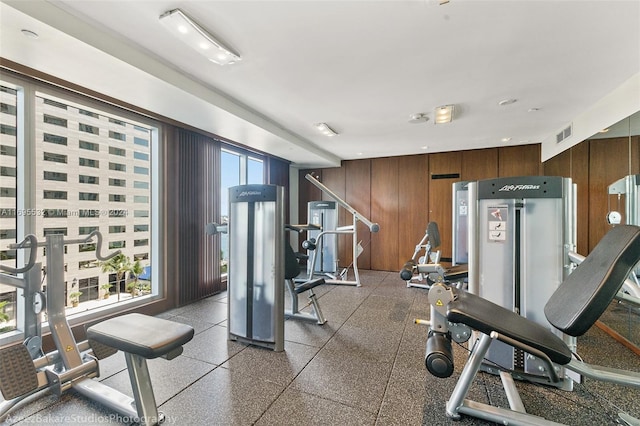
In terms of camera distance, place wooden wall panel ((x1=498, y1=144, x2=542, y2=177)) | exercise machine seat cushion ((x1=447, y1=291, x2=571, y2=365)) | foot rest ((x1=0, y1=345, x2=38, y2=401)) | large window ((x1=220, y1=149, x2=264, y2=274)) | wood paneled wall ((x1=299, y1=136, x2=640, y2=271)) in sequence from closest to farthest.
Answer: exercise machine seat cushion ((x1=447, y1=291, x2=571, y2=365)), foot rest ((x1=0, y1=345, x2=38, y2=401)), large window ((x1=220, y1=149, x2=264, y2=274)), wood paneled wall ((x1=299, y1=136, x2=640, y2=271)), wooden wall panel ((x1=498, y1=144, x2=542, y2=177))

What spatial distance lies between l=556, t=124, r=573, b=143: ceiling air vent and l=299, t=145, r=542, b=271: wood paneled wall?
3.17 feet

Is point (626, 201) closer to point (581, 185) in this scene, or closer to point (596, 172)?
point (596, 172)

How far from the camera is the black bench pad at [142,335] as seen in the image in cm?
140

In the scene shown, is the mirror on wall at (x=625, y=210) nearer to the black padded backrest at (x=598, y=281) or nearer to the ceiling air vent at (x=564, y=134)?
the ceiling air vent at (x=564, y=134)

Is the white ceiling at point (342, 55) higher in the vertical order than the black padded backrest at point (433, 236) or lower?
higher

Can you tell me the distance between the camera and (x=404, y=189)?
624 cm

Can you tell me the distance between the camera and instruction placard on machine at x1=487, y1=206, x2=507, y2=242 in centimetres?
212

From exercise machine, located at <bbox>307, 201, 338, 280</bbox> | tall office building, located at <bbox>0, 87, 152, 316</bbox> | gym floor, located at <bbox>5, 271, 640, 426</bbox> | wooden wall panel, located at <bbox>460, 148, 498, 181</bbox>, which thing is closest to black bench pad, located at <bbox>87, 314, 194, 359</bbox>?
gym floor, located at <bbox>5, 271, 640, 426</bbox>

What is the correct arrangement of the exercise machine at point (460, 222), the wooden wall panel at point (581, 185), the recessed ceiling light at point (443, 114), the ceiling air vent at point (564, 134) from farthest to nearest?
the exercise machine at point (460, 222), the wooden wall panel at point (581, 185), the ceiling air vent at point (564, 134), the recessed ceiling light at point (443, 114)

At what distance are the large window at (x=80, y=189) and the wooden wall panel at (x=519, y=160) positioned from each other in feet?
20.5

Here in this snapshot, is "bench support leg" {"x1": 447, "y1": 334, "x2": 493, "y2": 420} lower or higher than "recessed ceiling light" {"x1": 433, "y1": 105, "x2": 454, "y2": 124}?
lower

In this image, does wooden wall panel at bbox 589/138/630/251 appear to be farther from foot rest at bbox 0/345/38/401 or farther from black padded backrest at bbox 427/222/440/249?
foot rest at bbox 0/345/38/401

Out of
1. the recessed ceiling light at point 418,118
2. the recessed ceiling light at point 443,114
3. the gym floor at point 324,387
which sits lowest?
the gym floor at point 324,387

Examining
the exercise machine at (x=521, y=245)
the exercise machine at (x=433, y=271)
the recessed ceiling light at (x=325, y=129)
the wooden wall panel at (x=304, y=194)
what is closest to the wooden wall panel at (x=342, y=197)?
the wooden wall panel at (x=304, y=194)
